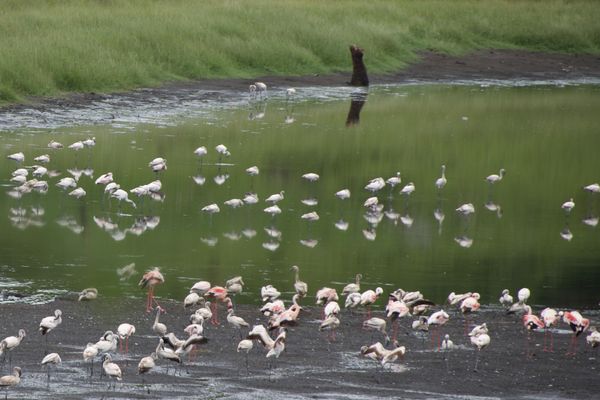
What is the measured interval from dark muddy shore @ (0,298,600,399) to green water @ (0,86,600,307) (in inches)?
57.2

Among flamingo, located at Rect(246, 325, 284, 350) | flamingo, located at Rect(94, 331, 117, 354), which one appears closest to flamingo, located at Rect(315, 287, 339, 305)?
flamingo, located at Rect(246, 325, 284, 350)

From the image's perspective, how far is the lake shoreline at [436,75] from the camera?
31078 millimetres

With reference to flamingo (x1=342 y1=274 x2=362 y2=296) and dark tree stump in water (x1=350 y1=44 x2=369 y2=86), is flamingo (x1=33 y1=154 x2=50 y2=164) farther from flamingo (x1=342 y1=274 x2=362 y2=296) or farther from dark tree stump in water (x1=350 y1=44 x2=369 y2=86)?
dark tree stump in water (x1=350 y1=44 x2=369 y2=86)

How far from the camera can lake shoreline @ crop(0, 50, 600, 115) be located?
31078 millimetres

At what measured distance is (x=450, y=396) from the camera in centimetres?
1125

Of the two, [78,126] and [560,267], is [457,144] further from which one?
[560,267]

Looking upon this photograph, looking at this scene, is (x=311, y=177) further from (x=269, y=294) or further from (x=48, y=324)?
(x=48, y=324)

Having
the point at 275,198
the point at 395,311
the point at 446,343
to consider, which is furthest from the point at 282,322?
the point at 275,198

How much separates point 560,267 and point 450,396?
6886 millimetres

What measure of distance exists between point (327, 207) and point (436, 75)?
23.1 m

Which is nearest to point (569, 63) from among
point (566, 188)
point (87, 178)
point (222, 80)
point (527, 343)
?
point (222, 80)

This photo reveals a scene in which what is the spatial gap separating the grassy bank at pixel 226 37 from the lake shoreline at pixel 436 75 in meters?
0.43

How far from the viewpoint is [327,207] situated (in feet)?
70.4

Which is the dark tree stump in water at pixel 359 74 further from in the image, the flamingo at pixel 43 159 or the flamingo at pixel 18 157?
the flamingo at pixel 18 157
